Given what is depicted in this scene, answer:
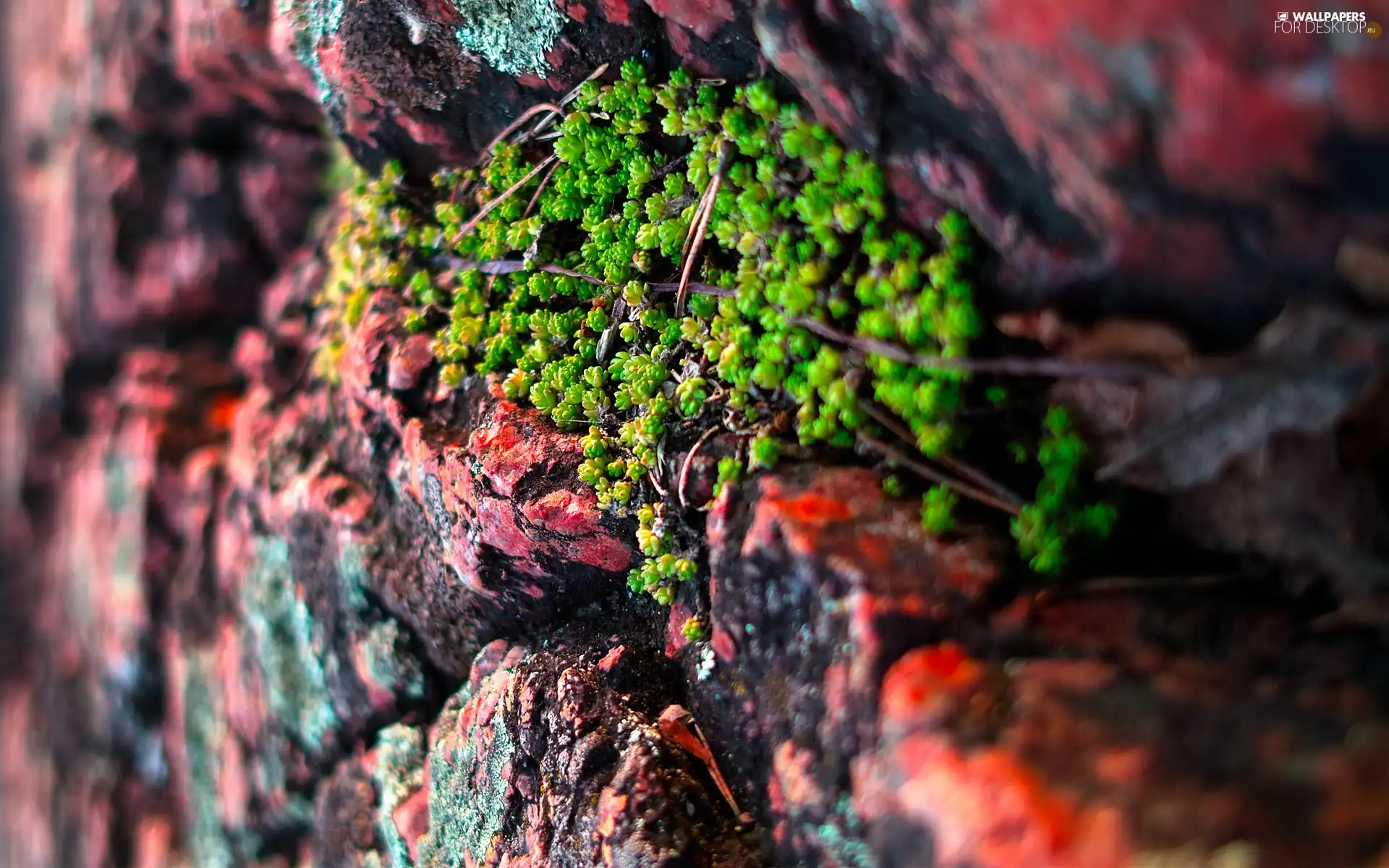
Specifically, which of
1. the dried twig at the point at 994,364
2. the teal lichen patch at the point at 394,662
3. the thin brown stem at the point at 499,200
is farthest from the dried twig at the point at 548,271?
the teal lichen patch at the point at 394,662

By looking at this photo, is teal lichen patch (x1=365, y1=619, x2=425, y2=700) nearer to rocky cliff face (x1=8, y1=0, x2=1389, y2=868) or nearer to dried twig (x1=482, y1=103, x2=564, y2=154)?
rocky cliff face (x1=8, y1=0, x2=1389, y2=868)

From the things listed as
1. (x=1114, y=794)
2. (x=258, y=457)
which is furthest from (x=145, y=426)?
(x=1114, y=794)

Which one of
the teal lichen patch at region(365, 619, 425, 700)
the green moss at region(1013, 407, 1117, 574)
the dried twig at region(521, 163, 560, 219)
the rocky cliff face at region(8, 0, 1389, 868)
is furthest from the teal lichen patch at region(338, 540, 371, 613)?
the green moss at region(1013, 407, 1117, 574)

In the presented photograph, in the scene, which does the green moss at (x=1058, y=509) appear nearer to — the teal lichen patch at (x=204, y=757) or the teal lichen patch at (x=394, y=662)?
the teal lichen patch at (x=394, y=662)

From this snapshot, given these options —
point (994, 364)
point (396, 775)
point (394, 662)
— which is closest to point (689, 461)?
point (994, 364)

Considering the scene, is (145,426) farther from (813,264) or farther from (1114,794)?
(1114,794)
